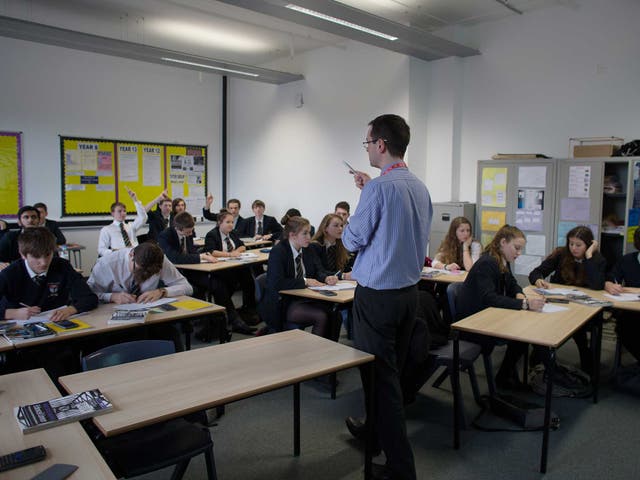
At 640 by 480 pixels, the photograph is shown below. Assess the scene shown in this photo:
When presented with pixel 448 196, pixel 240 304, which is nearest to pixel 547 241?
pixel 448 196

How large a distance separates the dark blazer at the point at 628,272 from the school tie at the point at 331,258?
7.72ft

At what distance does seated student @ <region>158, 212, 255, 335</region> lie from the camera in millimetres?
5199

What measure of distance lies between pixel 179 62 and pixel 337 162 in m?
2.60

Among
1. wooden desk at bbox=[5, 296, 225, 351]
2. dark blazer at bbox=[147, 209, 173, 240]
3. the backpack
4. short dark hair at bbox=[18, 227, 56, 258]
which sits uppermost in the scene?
short dark hair at bbox=[18, 227, 56, 258]

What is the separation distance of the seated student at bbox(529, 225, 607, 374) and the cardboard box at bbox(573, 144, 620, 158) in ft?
4.47

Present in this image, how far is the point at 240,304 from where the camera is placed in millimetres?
6461

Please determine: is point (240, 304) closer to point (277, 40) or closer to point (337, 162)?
point (337, 162)

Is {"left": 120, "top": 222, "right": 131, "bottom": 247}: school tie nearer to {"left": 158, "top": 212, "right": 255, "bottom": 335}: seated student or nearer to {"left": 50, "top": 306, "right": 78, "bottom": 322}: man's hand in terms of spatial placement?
{"left": 158, "top": 212, "right": 255, "bottom": 335}: seated student

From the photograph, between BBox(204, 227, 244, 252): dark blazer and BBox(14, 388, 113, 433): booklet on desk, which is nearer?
BBox(14, 388, 113, 433): booklet on desk

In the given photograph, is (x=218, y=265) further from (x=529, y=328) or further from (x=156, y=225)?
(x=529, y=328)

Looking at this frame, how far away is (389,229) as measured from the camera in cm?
228

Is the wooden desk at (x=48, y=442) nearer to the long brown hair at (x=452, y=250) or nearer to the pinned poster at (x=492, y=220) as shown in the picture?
the long brown hair at (x=452, y=250)

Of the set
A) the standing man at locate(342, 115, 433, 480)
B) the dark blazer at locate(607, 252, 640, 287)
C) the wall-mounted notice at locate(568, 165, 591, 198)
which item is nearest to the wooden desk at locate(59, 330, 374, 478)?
the standing man at locate(342, 115, 433, 480)

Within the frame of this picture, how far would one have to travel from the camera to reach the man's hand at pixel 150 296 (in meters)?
3.39
